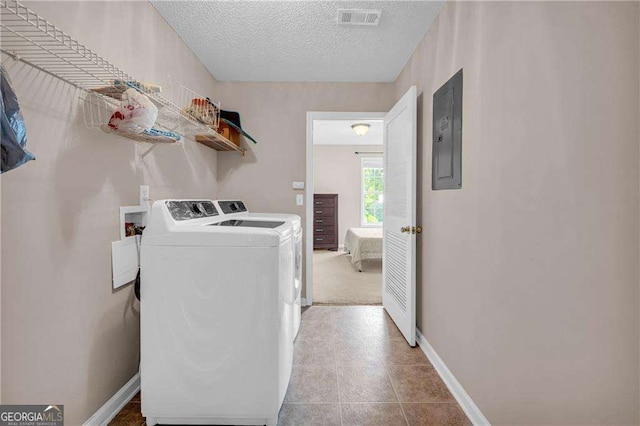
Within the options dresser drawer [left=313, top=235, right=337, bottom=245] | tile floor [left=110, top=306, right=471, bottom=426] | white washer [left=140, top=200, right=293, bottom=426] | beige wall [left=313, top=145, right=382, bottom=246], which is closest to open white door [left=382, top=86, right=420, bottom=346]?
tile floor [left=110, top=306, right=471, bottom=426]

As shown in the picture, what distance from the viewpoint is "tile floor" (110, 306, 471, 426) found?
161 centimetres

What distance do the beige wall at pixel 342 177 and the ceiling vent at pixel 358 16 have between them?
4878mm

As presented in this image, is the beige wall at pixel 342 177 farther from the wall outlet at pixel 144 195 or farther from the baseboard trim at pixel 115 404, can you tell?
the baseboard trim at pixel 115 404

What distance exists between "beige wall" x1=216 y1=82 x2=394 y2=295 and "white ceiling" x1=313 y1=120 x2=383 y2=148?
1474mm

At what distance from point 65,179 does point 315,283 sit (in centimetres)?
316

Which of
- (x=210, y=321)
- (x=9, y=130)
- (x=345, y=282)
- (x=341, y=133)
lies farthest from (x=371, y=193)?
(x=9, y=130)

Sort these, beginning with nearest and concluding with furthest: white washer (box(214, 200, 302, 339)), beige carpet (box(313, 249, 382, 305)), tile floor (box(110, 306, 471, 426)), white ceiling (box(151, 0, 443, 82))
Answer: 1. tile floor (box(110, 306, 471, 426))
2. white ceiling (box(151, 0, 443, 82))
3. white washer (box(214, 200, 302, 339))
4. beige carpet (box(313, 249, 382, 305))

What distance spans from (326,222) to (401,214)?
13.6ft

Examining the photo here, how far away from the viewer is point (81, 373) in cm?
138

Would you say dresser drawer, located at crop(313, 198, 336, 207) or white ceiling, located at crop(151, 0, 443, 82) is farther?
dresser drawer, located at crop(313, 198, 336, 207)

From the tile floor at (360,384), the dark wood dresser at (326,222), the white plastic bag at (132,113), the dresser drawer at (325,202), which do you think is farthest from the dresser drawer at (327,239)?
the white plastic bag at (132,113)

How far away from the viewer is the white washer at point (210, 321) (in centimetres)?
141

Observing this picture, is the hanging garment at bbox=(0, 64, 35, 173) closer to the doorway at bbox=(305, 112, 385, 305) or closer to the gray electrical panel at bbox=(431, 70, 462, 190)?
the gray electrical panel at bbox=(431, 70, 462, 190)

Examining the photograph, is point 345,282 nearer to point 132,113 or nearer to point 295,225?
point 295,225
